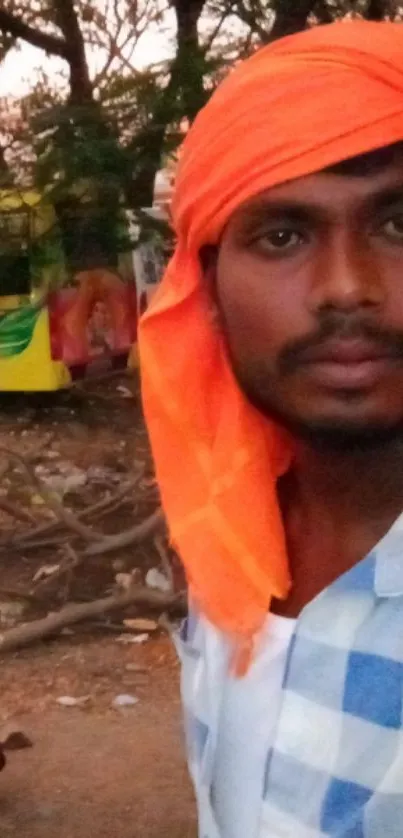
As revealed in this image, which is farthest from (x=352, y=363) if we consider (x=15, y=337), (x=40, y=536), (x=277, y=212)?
(x=15, y=337)

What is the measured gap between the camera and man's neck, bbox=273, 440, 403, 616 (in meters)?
0.88

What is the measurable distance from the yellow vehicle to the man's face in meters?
1.27

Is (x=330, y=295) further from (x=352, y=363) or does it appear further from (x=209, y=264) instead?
(x=209, y=264)

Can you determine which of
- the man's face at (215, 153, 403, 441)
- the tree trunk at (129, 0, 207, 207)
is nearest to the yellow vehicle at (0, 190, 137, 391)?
the tree trunk at (129, 0, 207, 207)

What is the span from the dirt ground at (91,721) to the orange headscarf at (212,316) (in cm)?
94

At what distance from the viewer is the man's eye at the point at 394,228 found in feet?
2.57

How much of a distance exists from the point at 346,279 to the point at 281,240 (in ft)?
0.23

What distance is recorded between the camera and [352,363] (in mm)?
786

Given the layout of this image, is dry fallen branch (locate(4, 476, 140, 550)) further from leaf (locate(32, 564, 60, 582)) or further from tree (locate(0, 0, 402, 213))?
tree (locate(0, 0, 402, 213))

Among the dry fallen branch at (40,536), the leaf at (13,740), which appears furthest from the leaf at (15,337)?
the leaf at (13,740)

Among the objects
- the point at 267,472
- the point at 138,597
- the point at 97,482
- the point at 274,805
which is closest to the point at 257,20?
the point at 138,597

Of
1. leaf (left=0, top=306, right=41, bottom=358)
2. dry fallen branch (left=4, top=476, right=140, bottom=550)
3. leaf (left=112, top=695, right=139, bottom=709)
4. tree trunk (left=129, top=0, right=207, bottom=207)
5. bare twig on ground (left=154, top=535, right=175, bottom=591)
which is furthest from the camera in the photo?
leaf (left=0, top=306, right=41, bottom=358)

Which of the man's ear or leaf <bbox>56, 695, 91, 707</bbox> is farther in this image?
leaf <bbox>56, 695, 91, 707</bbox>

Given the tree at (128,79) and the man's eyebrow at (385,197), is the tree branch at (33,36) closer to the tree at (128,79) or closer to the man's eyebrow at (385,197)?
the tree at (128,79)
